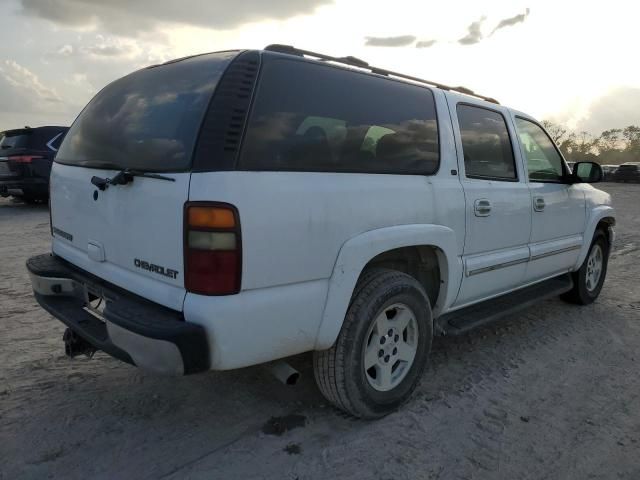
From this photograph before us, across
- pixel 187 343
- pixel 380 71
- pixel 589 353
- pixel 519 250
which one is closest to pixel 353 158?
pixel 380 71

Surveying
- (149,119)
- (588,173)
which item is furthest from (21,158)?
(588,173)

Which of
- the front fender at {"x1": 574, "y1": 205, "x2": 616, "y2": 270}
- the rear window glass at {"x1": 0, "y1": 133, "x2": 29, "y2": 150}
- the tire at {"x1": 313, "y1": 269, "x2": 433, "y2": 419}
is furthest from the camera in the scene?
the rear window glass at {"x1": 0, "y1": 133, "x2": 29, "y2": 150}

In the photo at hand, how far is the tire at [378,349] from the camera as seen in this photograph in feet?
8.21

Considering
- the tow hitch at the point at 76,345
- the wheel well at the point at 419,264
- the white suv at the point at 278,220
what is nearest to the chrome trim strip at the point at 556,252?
the white suv at the point at 278,220

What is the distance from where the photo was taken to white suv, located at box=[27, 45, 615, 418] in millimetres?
2055

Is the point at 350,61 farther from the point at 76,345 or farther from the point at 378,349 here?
the point at 76,345

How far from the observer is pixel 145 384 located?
9.93 feet

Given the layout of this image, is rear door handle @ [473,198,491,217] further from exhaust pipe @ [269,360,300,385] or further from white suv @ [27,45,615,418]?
exhaust pipe @ [269,360,300,385]

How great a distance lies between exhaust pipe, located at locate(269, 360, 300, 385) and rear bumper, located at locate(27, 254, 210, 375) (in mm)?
470

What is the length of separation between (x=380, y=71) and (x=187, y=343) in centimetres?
194

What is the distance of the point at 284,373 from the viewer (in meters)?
2.43

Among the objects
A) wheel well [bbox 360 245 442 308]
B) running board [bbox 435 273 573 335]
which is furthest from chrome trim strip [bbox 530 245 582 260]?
wheel well [bbox 360 245 442 308]

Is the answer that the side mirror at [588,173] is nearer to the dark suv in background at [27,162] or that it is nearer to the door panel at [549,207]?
the door panel at [549,207]

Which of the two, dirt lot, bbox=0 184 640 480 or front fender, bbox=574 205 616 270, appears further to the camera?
front fender, bbox=574 205 616 270
